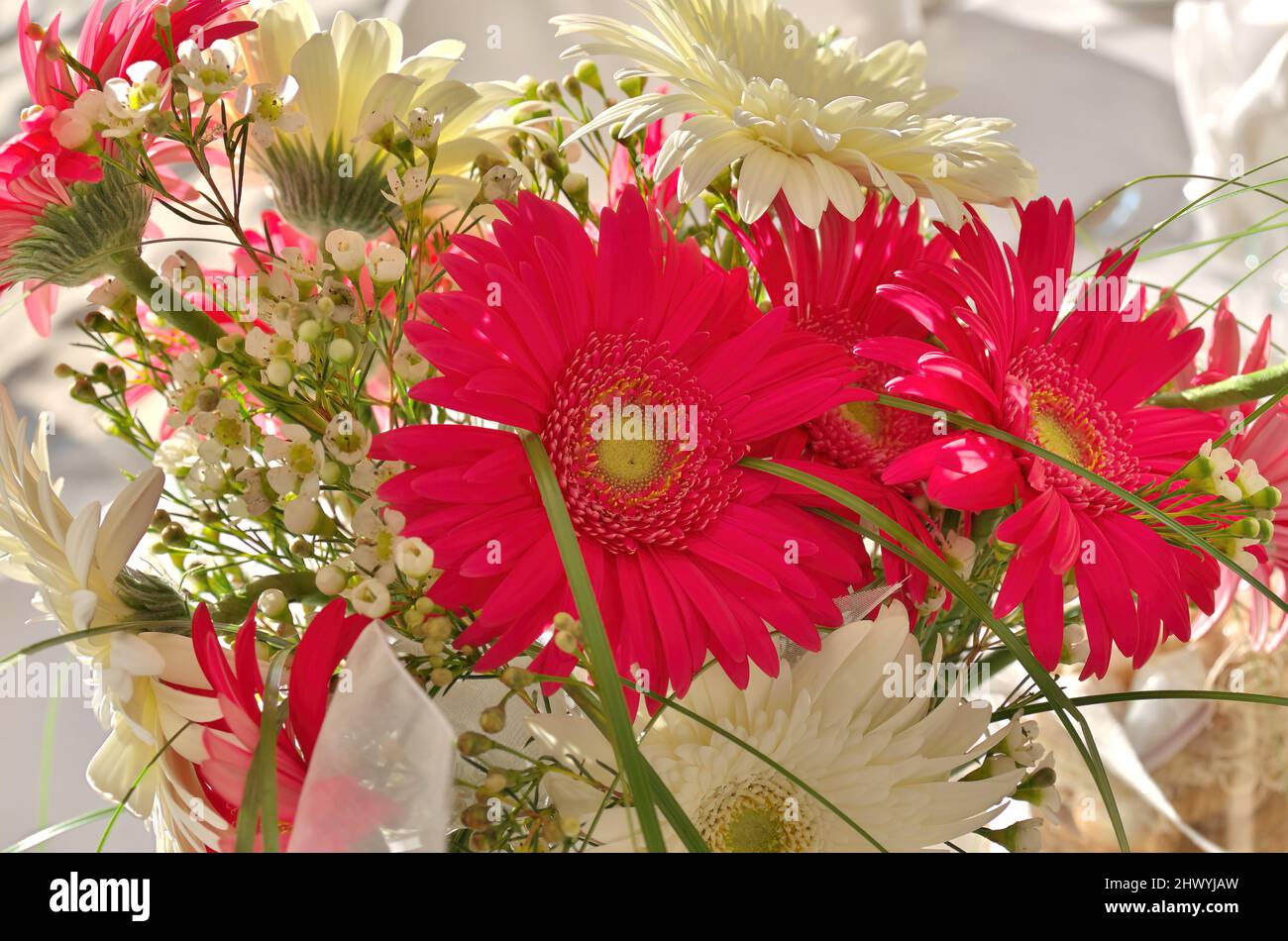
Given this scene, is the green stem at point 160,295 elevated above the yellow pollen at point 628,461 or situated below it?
above

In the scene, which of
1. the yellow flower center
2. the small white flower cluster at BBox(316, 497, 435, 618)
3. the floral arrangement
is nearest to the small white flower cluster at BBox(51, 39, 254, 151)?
the floral arrangement

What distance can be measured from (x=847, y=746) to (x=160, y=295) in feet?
0.76

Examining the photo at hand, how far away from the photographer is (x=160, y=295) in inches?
11.8

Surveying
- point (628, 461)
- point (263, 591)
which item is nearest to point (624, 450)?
point (628, 461)

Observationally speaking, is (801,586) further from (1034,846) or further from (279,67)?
(279,67)

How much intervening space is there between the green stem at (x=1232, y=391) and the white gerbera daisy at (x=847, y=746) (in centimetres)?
A: 13

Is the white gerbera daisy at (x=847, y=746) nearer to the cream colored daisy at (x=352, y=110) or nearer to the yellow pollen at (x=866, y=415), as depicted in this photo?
the yellow pollen at (x=866, y=415)

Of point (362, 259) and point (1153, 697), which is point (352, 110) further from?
point (1153, 697)

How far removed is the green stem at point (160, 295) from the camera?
30cm

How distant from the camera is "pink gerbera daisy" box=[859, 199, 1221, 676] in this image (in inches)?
10.5

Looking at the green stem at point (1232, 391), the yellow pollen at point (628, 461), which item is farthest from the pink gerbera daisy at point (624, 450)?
the green stem at point (1232, 391)

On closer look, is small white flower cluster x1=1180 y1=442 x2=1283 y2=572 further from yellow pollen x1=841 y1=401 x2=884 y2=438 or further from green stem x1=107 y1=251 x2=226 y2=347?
green stem x1=107 y1=251 x2=226 y2=347

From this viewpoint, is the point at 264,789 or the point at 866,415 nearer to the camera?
the point at 264,789

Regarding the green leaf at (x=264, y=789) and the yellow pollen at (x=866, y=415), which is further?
the yellow pollen at (x=866, y=415)
